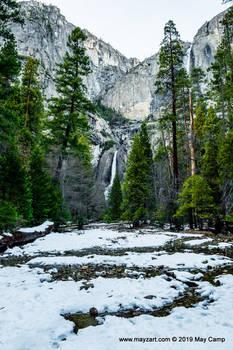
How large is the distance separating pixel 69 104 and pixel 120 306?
49.6ft

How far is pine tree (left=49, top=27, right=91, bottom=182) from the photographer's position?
48.3 feet

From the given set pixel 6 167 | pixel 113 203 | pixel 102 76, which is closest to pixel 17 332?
pixel 6 167

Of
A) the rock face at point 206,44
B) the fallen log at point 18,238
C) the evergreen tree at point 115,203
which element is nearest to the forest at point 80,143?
the fallen log at point 18,238

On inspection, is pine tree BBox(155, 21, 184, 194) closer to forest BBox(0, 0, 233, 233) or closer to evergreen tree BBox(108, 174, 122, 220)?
forest BBox(0, 0, 233, 233)

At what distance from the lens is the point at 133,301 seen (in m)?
2.94

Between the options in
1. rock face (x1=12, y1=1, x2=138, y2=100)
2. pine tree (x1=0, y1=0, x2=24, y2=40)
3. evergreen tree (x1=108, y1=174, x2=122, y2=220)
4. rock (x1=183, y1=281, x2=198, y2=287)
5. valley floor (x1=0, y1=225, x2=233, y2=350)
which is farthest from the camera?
rock face (x1=12, y1=1, x2=138, y2=100)

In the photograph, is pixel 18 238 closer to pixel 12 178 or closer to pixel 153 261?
pixel 12 178

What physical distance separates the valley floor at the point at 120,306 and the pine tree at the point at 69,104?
1131cm

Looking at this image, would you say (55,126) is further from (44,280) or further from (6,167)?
(44,280)

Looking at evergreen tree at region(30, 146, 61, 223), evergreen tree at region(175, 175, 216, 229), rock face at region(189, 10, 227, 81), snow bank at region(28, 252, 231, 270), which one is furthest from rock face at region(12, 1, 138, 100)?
rock face at region(189, 10, 227, 81)

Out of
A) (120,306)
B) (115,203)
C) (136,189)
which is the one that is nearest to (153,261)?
(120,306)

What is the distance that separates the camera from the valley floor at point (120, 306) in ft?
6.51

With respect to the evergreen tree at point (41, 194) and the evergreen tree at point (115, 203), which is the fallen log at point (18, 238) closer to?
the evergreen tree at point (41, 194)

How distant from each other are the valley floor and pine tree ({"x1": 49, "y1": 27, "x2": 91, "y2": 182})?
11309 mm
